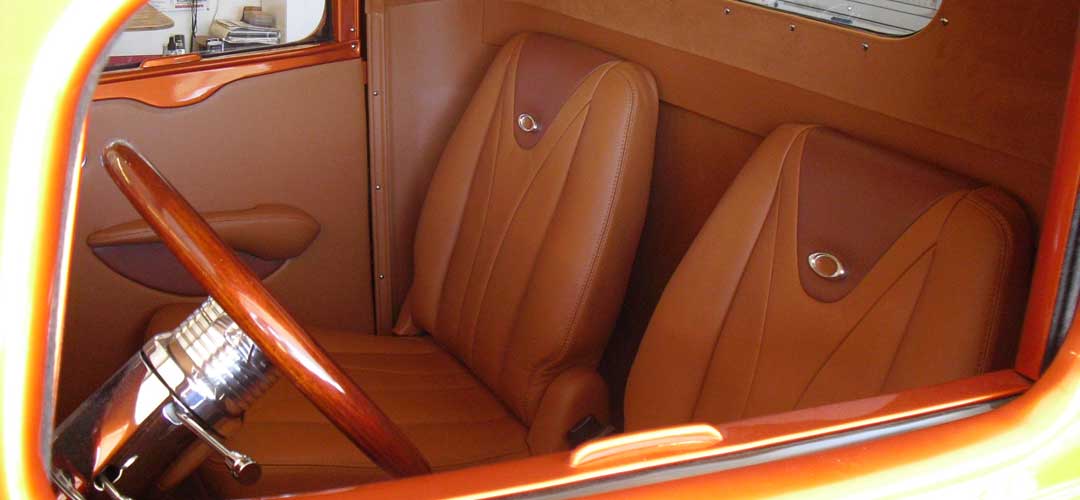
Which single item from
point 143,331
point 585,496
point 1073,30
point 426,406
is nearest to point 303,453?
point 426,406

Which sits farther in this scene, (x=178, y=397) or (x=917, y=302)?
(x=917, y=302)

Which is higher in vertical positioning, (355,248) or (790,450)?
(790,450)

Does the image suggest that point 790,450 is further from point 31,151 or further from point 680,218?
point 680,218

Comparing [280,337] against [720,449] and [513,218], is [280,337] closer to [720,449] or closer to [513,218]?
[720,449]

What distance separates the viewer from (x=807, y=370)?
1.31 m

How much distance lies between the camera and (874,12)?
55.0 inches

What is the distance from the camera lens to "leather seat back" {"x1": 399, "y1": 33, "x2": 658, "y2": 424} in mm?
1669

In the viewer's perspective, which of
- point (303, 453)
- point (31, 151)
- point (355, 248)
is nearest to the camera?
point (31, 151)

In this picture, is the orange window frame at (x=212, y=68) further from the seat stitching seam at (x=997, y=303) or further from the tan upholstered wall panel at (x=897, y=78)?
the seat stitching seam at (x=997, y=303)

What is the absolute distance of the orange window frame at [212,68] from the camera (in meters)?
1.90

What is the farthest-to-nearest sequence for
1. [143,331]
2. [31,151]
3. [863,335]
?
[143,331] → [863,335] → [31,151]

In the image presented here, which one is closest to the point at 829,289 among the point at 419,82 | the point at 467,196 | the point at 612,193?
the point at 612,193

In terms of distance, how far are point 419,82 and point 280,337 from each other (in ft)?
4.25

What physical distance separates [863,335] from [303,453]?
89 cm
